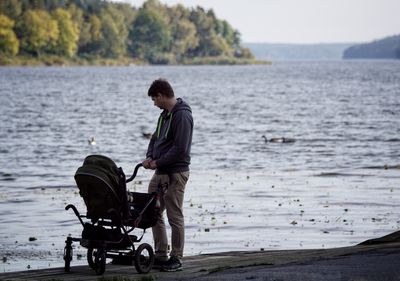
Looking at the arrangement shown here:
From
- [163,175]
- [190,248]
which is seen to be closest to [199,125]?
[190,248]

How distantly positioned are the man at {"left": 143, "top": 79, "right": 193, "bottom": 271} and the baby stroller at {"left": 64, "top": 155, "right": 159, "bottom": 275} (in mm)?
237

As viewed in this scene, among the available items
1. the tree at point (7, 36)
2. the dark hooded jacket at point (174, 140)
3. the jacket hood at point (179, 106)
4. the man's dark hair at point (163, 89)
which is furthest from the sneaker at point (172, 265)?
the tree at point (7, 36)

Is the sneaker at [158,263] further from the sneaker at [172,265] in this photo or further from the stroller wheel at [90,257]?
the stroller wheel at [90,257]

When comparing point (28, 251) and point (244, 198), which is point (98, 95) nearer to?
point (244, 198)

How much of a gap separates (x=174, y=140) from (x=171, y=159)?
23cm

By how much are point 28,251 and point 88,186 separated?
412 cm

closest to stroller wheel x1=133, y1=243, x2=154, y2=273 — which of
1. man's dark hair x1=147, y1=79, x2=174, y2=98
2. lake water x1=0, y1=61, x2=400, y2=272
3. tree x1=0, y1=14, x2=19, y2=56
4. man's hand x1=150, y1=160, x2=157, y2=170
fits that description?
man's hand x1=150, y1=160, x2=157, y2=170

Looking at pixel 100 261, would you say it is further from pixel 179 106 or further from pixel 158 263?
pixel 179 106

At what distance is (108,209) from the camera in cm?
1145

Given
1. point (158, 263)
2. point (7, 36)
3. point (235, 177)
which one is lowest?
point (7, 36)

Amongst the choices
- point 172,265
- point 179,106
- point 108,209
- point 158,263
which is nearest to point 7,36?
point 158,263

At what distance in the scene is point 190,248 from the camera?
51.0 feet

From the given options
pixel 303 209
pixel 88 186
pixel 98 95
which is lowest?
pixel 98 95

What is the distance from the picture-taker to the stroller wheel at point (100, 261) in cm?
1148
